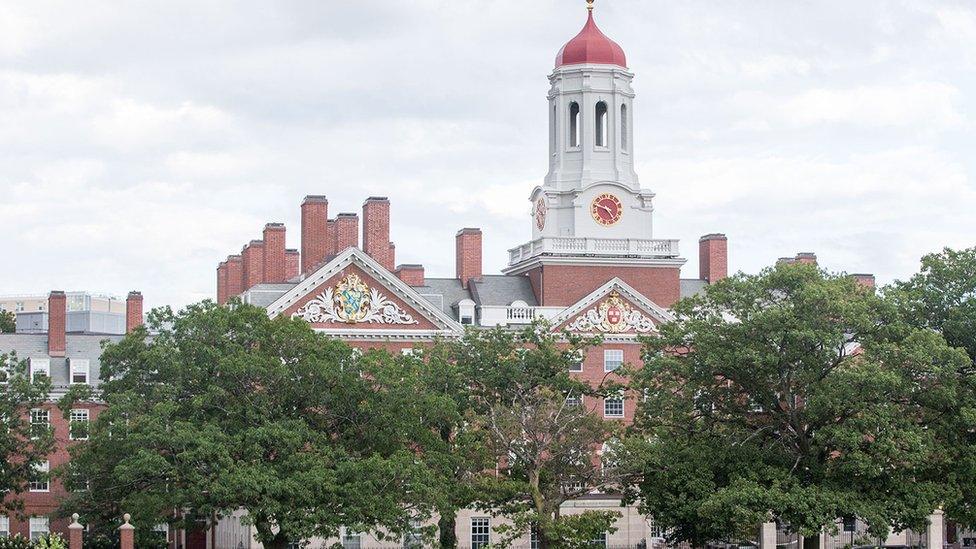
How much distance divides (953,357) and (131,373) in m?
27.0

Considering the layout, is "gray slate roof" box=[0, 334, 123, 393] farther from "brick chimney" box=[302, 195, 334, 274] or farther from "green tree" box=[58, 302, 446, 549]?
"green tree" box=[58, 302, 446, 549]

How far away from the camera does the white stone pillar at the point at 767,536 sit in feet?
239

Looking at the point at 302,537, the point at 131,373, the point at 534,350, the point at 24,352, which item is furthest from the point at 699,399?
the point at 24,352

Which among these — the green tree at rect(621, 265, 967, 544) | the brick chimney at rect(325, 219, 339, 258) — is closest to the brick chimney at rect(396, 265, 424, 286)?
the brick chimney at rect(325, 219, 339, 258)

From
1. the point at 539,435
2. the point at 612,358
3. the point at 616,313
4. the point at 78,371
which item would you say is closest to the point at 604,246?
the point at 616,313

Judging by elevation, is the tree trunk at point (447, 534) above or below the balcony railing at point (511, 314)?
below

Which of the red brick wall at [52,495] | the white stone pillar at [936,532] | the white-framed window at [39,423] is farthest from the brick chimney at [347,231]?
the white stone pillar at [936,532]

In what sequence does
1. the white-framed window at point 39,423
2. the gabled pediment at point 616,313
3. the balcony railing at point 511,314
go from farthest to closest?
the balcony railing at point 511,314, the gabled pediment at point 616,313, the white-framed window at point 39,423

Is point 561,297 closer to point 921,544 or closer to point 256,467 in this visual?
point 921,544

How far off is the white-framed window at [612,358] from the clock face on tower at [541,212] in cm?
678

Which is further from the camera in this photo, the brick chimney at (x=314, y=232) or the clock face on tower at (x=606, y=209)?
the clock face on tower at (x=606, y=209)

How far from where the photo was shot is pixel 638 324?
8319cm

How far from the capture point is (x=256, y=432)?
6297 cm

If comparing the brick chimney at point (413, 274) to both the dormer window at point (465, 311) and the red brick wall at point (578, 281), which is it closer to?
the dormer window at point (465, 311)
